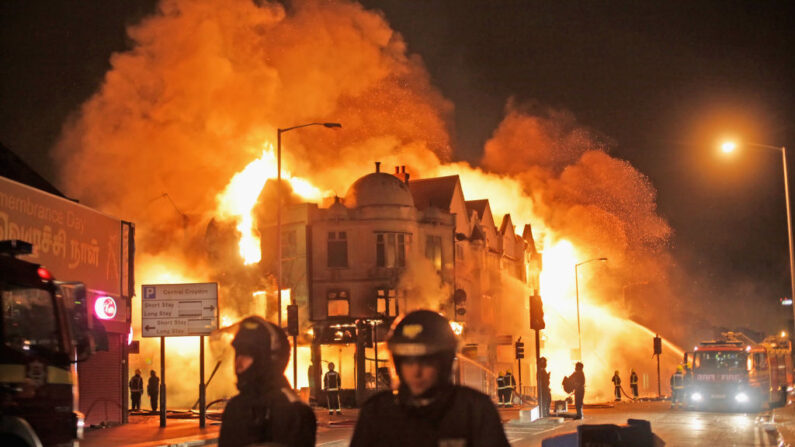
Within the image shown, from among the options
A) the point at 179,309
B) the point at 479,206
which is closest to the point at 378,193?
the point at 479,206

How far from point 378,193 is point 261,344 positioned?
42539 mm

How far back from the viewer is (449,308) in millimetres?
47844

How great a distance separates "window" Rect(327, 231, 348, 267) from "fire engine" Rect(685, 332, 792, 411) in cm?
1804

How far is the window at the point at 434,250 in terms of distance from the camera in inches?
1892

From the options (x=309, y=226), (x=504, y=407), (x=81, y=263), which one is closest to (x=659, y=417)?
(x=504, y=407)

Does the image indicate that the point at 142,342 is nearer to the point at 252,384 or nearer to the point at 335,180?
the point at 335,180

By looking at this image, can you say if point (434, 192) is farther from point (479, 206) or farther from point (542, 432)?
point (542, 432)

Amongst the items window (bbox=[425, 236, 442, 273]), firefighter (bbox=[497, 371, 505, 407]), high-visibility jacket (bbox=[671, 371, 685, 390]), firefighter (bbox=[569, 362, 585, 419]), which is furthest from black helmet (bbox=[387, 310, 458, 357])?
window (bbox=[425, 236, 442, 273])

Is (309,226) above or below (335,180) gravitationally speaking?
below

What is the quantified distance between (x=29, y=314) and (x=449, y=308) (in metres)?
39.8

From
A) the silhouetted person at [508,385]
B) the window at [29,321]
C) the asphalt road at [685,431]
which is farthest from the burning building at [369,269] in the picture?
the window at [29,321]

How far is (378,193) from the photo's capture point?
4709 cm

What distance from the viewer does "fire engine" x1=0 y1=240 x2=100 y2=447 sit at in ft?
26.9

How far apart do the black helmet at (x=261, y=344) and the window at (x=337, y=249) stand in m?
41.4
